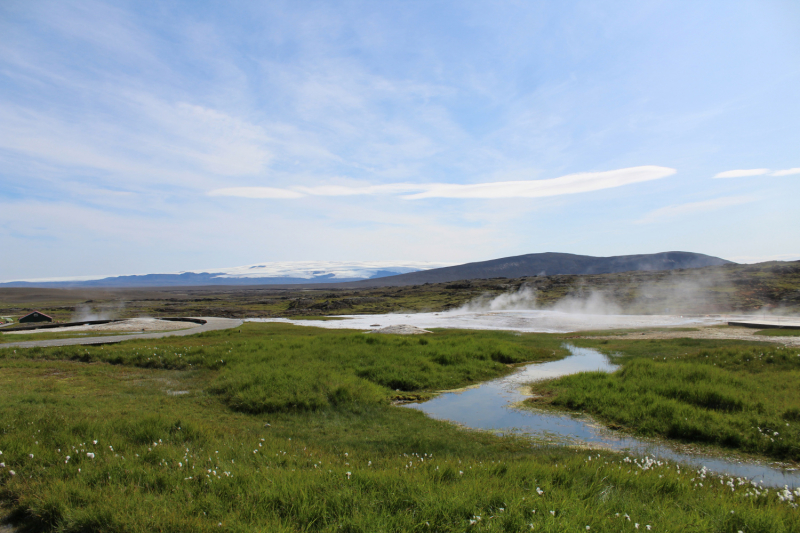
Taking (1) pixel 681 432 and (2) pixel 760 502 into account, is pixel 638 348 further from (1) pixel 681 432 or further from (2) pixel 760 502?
(2) pixel 760 502

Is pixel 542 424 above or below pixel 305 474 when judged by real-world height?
below

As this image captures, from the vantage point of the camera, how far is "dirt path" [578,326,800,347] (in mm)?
28797

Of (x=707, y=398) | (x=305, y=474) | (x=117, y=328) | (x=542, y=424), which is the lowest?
(x=542, y=424)

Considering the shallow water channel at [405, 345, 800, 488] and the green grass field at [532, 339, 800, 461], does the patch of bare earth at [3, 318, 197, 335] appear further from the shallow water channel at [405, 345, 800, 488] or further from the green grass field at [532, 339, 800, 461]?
the green grass field at [532, 339, 800, 461]

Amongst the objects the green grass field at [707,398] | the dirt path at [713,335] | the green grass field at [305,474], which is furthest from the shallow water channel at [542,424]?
the dirt path at [713,335]

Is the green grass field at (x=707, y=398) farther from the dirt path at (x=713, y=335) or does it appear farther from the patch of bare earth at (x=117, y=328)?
the patch of bare earth at (x=117, y=328)

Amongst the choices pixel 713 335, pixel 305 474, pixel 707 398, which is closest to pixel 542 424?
pixel 707 398

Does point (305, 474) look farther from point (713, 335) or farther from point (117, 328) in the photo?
point (117, 328)

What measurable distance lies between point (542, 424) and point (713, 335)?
27711 mm

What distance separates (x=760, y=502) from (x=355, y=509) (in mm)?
7187

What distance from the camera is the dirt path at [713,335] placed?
2880 cm

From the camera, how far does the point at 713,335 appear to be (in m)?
32.7

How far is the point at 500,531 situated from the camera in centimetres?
532

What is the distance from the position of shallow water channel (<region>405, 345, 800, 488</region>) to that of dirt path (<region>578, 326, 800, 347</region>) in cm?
1507
